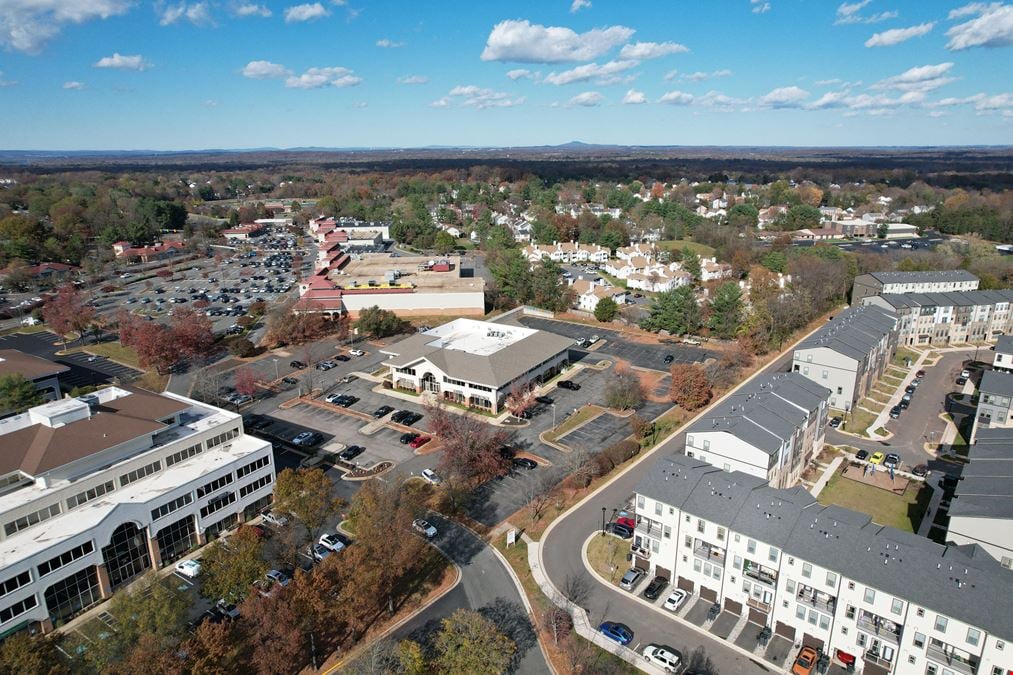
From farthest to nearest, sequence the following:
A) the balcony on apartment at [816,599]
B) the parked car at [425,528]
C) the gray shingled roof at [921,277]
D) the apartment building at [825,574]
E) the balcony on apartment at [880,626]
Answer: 1. the gray shingled roof at [921,277]
2. the parked car at [425,528]
3. the balcony on apartment at [816,599]
4. the balcony on apartment at [880,626]
5. the apartment building at [825,574]

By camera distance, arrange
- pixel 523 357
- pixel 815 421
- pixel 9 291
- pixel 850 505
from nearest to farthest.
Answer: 1. pixel 850 505
2. pixel 815 421
3. pixel 523 357
4. pixel 9 291

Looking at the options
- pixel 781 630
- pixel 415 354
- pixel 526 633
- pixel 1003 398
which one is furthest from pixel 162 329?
pixel 1003 398

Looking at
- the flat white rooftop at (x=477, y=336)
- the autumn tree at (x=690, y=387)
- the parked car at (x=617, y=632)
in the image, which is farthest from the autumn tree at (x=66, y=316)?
the parked car at (x=617, y=632)

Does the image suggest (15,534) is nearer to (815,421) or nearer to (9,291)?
(815,421)

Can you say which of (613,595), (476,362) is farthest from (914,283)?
(613,595)

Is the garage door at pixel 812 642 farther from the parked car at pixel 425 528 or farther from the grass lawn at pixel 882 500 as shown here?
the parked car at pixel 425 528

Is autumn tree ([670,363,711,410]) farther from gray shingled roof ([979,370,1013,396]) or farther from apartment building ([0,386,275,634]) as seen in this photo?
apartment building ([0,386,275,634])
